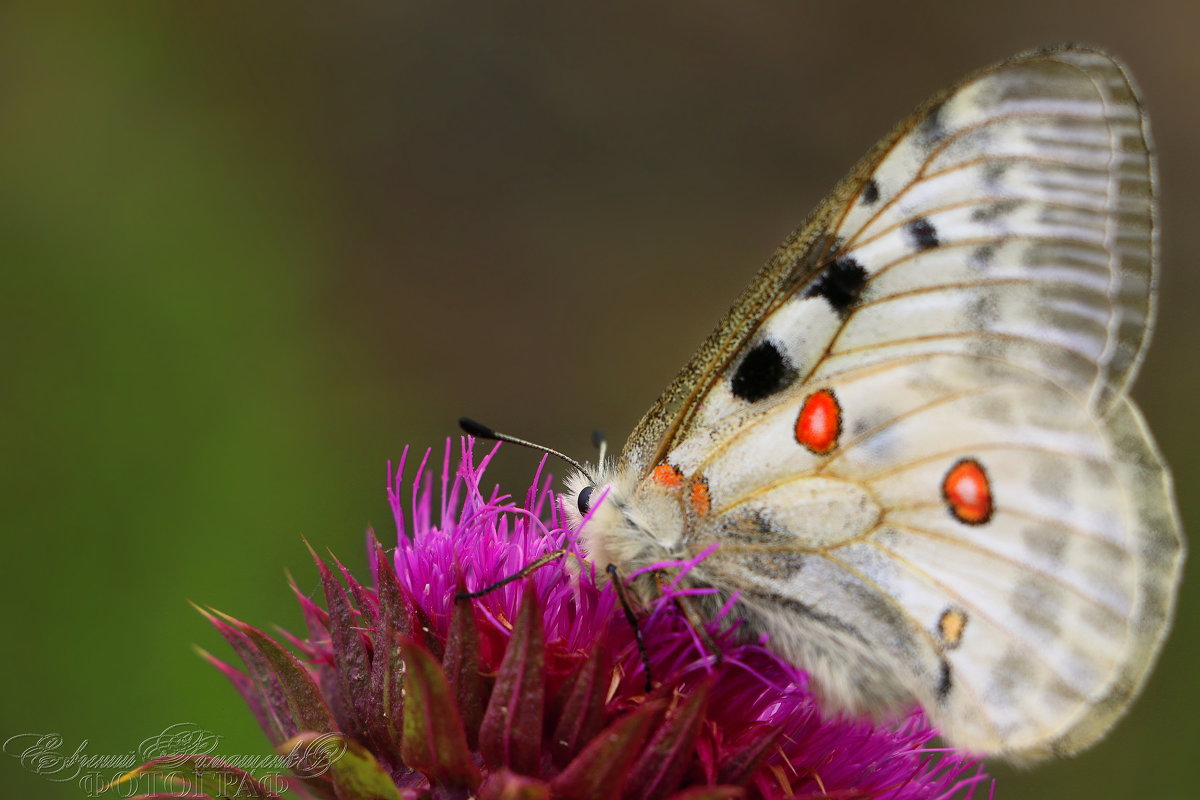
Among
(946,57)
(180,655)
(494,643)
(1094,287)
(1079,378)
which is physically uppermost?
(946,57)

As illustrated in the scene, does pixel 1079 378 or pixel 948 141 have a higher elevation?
pixel 948 141

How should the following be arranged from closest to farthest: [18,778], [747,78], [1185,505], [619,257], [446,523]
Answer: [446,523], [18,778], [1185,505], [619,257], [747,78]

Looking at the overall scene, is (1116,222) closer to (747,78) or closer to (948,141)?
(948,141)

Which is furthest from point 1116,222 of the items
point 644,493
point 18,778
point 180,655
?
Answer: point 18,778

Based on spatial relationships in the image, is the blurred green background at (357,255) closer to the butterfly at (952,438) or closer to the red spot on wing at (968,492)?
the butterfly at (952,438)

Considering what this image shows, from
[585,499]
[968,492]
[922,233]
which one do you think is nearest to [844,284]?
[922,233]

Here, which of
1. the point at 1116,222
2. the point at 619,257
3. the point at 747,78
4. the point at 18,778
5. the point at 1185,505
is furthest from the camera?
the point at 747,78

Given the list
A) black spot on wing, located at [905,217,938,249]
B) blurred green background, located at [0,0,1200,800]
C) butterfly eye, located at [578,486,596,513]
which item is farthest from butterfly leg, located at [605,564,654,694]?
blurred green background, located at [0,0,1200,800]
